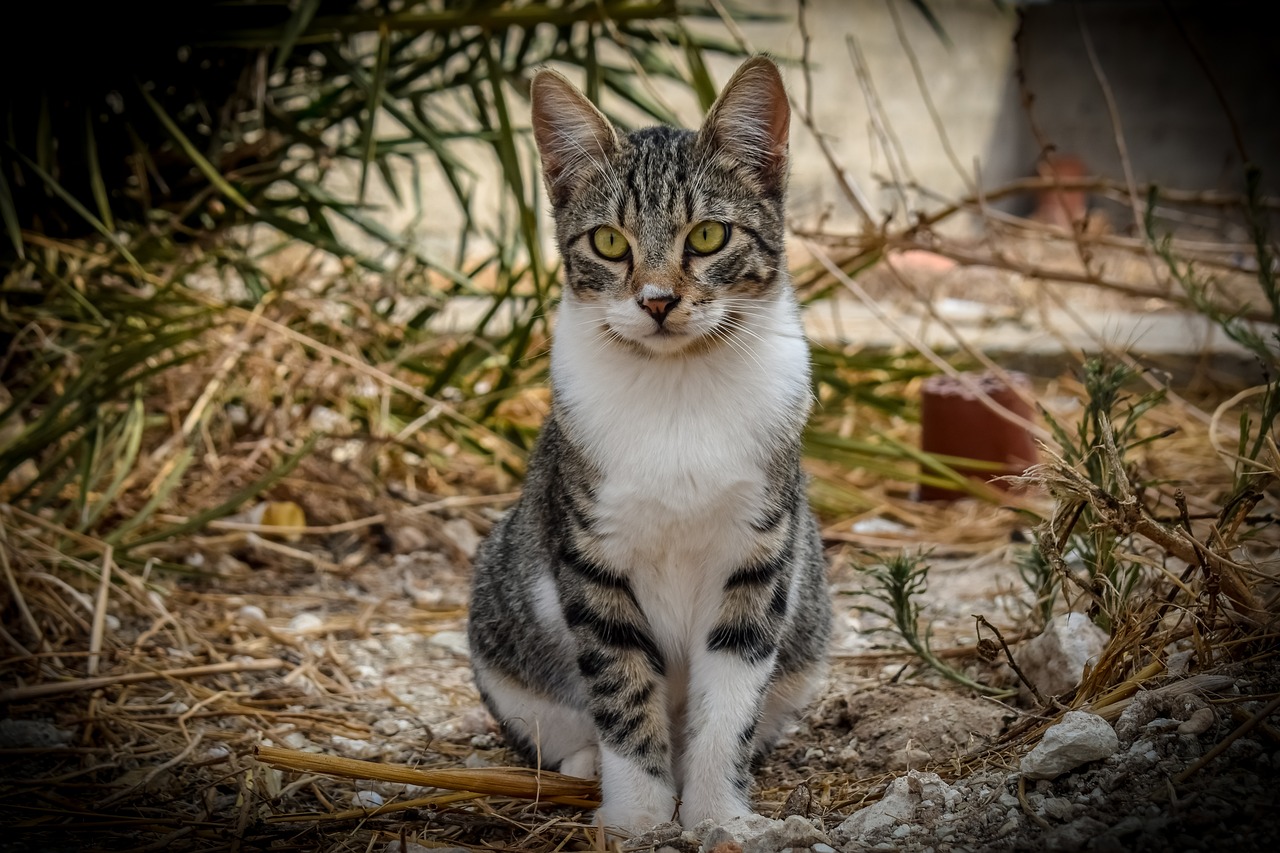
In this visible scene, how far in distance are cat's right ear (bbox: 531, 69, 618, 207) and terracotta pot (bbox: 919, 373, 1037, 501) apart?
1.78 m

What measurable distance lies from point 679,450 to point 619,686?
1.41ft

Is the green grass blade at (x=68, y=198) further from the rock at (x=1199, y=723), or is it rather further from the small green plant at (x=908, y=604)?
the rock at (x=1199, y=723)

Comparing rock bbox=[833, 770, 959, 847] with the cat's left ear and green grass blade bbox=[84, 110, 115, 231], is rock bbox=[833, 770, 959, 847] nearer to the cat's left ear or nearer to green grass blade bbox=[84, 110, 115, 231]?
the cat's left ear

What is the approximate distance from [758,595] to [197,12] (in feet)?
8.77

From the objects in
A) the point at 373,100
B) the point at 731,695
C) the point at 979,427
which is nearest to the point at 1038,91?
the point at 979,427

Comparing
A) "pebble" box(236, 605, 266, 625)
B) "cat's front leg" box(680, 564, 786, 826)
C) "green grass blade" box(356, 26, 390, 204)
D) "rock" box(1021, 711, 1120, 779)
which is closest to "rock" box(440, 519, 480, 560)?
"pebble" box(236, 605, 266, 625)

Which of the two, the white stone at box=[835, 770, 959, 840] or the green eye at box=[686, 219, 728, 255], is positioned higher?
the green eye at box=[686, 219, 728, 255]

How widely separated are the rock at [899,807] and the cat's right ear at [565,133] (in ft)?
4.01

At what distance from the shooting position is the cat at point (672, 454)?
1.96 meters

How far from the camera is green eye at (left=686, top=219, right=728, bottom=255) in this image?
204cm

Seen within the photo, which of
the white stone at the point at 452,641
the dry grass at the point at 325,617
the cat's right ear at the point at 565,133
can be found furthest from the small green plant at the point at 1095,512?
the white stone at the point at 452,641

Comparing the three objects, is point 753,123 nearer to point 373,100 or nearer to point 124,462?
point 373,100

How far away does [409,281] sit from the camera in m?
3.71

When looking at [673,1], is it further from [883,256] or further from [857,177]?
[857,177]
